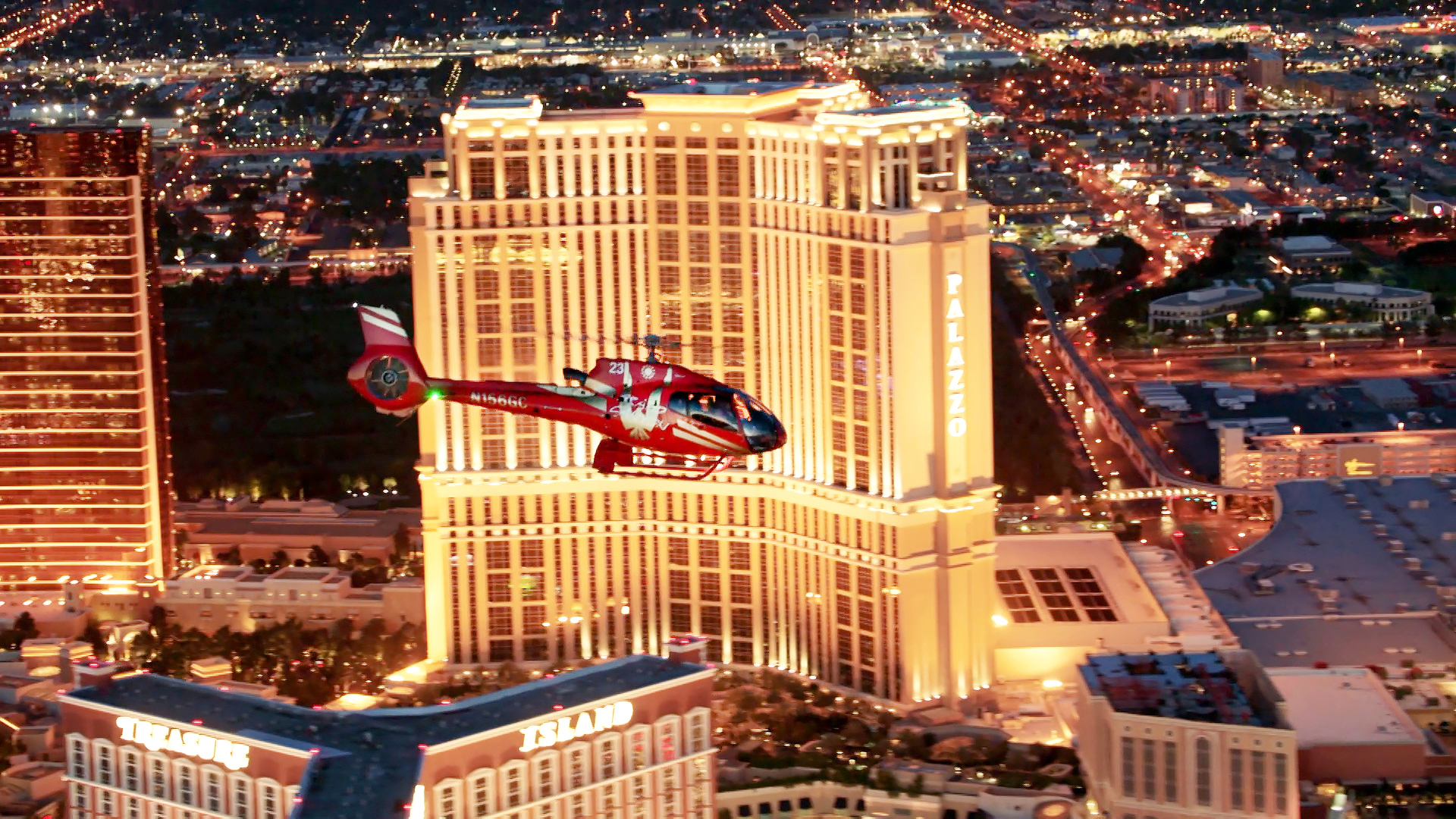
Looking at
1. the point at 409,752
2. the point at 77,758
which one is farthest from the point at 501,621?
the point at 409,752

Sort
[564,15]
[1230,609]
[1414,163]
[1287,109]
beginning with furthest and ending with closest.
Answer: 1. [564,15]
2. [1287,109]
3. [1414,163]
4. [1230,609]

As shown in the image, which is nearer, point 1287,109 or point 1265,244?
point 1265,244

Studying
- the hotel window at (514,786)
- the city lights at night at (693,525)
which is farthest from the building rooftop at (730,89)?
the hotel window at (514,786)

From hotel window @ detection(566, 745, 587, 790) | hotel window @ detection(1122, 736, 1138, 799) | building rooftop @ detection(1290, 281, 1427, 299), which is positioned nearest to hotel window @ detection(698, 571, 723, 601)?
hotel window @ detection(1122, 736, 1138, 799)

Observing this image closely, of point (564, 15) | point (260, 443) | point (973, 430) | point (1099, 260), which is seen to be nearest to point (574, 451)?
point (973, 430)

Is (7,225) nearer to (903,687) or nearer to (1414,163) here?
(903,687)

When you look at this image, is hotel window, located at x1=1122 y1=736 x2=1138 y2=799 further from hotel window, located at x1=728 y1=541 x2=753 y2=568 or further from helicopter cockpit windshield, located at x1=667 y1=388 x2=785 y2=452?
hotel window, located at x1=728 y1=541 x2=753 y2=568
